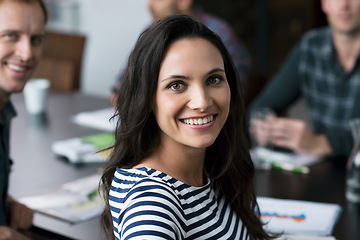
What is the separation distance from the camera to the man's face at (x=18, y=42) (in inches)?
57.6

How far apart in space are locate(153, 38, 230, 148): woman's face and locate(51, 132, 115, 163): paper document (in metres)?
0.84

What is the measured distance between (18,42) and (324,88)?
1335 millimetres

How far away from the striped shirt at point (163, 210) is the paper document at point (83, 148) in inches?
31.9

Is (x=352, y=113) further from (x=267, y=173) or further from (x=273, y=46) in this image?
(x=273, y=46)

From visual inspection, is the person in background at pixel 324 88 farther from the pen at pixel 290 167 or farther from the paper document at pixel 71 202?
the paper document at pixel 71 202

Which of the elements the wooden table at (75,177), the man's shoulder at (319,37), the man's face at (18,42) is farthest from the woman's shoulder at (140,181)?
the man's shoulder at (319,37)

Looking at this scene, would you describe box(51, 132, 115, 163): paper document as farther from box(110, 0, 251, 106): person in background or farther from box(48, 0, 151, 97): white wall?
box(48, 0, 151, 97): white wall

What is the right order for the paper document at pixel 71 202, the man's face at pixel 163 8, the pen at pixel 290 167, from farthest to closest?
the man's face at pixel 163 8, the pen at pixel 290 167, the paper document at pixel 71 202

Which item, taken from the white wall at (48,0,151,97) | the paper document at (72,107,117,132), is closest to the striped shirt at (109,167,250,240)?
the paper document at (72,107,117,132)

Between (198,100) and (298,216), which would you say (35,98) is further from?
(198,100)

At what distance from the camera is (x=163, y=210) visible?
84 centimetres

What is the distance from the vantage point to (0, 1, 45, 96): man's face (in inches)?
57.6

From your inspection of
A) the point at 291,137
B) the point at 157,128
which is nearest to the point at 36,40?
the point at 157,128

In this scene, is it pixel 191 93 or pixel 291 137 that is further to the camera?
pixel 291 137
